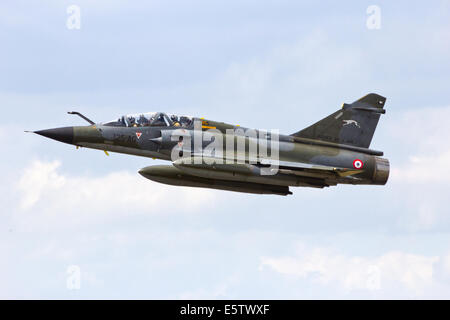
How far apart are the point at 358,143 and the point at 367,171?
1323 mm

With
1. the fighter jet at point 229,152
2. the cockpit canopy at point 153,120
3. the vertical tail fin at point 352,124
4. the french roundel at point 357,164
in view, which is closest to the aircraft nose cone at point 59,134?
the fighter jet at point 229,152

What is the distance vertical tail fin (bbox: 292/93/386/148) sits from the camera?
3575 centimetres

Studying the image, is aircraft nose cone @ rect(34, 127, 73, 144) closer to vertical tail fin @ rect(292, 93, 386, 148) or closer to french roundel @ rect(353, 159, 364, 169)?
vertical tail fin @ rect(292, 93, 386, 148)

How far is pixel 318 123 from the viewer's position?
35844 millimetres

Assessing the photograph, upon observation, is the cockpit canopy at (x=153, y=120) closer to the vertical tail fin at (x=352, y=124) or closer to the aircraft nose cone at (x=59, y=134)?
the aircraft nose cone at (x=59, y=134)

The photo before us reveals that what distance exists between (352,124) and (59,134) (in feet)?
37.1

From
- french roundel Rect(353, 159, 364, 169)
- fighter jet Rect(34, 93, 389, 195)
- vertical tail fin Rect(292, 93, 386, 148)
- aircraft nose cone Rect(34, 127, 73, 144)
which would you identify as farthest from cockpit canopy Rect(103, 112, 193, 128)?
french roundel Rect(353, 159, 364, 169)

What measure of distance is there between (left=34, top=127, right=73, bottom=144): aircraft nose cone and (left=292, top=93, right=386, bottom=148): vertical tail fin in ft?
28.4

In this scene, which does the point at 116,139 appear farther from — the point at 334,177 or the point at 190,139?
the point at 334,177

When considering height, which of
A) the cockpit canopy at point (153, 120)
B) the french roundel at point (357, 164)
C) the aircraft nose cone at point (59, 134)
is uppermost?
the cockpit canopy at point (153, 120)

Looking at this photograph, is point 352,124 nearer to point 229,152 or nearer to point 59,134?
point 229,152

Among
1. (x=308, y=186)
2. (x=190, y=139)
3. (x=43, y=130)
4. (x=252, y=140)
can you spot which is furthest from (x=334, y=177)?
(x=43, y=130)

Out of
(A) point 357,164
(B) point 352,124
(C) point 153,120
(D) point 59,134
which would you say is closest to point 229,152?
(C) point 153,120

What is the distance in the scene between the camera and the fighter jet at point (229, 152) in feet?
109
